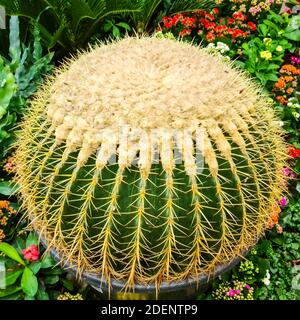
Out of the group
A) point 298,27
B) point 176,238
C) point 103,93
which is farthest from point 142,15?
point 176,238

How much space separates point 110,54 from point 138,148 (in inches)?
22.4

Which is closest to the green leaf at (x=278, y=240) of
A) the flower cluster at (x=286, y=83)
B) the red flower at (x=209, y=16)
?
the flower cluster at (x=286, y=83)

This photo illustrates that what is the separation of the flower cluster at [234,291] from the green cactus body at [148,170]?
504mm

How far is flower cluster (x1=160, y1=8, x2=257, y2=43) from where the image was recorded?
134 inches

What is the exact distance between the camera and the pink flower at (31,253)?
2.15m

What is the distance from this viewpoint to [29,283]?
2090 millimetres

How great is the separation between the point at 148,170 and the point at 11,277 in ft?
3.10

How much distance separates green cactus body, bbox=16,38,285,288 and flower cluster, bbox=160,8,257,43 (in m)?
1.55

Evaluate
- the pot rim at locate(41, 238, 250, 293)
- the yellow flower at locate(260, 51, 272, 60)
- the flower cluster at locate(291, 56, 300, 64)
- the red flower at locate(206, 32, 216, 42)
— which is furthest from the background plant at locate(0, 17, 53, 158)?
the flower cluster at locate(291, 56, 300, 64)

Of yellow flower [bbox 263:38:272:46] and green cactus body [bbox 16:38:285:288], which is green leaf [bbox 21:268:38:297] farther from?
yellow flower [bbox 263:38:272:46]

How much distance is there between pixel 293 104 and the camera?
3.08m

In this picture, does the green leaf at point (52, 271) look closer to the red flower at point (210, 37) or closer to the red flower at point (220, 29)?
the red flower at point (210, 37)

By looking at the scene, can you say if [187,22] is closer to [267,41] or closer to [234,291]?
[267,41]

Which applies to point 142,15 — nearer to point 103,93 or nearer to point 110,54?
point 110,54
